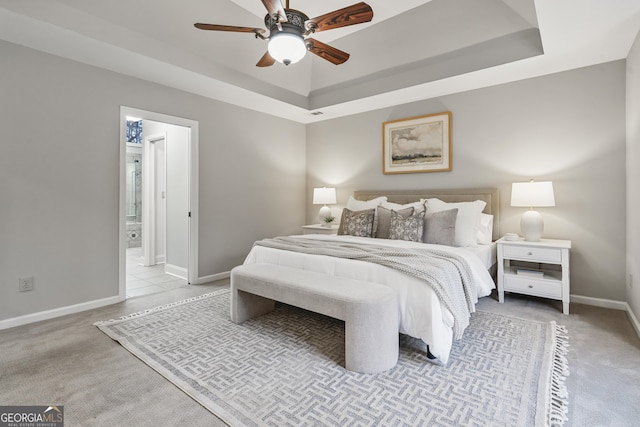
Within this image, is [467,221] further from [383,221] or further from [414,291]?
[414,291]

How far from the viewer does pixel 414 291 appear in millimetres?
2143

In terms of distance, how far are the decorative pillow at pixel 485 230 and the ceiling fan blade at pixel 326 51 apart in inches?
92.5

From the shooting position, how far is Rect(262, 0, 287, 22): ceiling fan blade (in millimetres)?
1956

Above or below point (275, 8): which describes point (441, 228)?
below

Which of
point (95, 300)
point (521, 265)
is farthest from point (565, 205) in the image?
point (95, 300)

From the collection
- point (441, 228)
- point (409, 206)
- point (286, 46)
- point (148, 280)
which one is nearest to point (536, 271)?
point (441, 228)

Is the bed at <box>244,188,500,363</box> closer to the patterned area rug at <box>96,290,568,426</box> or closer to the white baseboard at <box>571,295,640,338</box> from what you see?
the patterned area rug at <box>96,290,568,426</box>

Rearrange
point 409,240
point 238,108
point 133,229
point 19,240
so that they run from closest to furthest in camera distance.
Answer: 1. point 19,240
2. point 409,240
3. point 238,108
4. point 133,229

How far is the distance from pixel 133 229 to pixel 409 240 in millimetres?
6897

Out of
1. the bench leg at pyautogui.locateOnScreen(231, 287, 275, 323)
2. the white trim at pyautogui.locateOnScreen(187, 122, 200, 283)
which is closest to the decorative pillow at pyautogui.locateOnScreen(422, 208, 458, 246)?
the bench leg at pyautogui.locateOnScreen(231, 287, 275, 323)

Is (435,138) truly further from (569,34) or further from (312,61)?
(312,61)

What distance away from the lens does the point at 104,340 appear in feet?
8.11

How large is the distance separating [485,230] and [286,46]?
2.88 m

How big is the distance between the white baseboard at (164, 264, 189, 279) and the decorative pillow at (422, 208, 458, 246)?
11.0 feet
